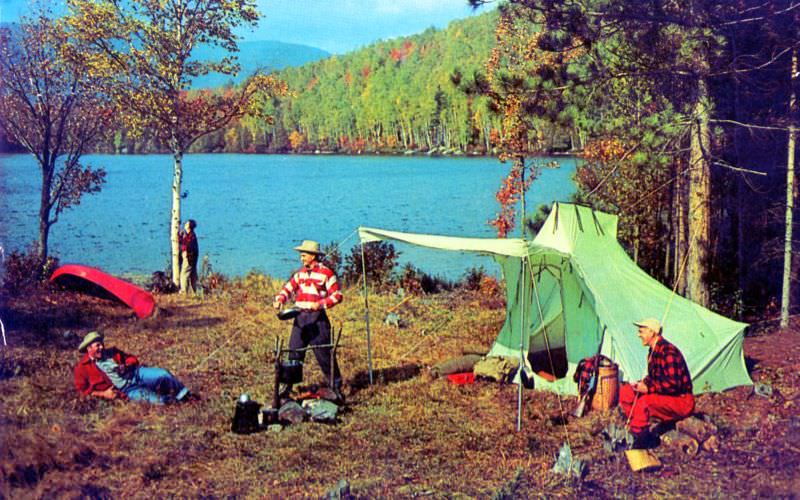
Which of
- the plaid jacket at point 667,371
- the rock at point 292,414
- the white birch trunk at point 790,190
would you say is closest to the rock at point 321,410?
the rock at point 292,414

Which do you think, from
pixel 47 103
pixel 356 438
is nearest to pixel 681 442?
pixel 356 438

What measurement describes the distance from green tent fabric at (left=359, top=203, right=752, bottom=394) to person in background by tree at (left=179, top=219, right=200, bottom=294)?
22.9ft

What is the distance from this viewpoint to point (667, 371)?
7.12 meters

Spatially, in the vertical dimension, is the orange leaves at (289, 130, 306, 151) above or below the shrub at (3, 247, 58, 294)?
above

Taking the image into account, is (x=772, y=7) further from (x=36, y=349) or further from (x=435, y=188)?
(x=435, y=188)

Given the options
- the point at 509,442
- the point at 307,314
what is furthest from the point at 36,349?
the point at 509,442

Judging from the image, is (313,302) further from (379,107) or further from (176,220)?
(379,107)

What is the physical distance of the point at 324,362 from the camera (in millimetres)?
8742

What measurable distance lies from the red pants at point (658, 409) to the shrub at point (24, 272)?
11.8m

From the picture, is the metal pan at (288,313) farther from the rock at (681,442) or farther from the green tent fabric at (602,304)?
the rock at (681,442)

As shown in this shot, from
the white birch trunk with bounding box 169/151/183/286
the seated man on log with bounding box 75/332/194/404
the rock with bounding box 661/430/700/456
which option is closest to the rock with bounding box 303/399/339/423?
the seated man on log with bounding box 75/332/194/404

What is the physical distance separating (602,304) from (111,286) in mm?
9075

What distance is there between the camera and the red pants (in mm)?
7094

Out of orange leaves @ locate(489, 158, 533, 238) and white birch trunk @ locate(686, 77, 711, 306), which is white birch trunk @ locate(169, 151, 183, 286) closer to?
orange leaves @ locate(489, 158, 533, 238)
